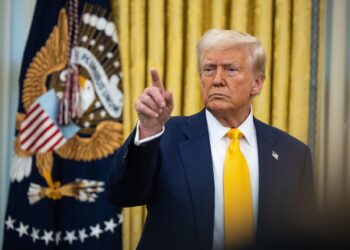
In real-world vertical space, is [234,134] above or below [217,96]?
below

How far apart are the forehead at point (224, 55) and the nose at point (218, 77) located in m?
0.03

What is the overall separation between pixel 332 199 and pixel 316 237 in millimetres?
37

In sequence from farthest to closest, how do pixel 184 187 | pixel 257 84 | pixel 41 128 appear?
pixel 41 128 → pixel 257 84 → pixel 184 187

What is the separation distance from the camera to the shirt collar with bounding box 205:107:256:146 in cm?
175

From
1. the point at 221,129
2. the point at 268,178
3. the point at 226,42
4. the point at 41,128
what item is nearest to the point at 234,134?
the point at 221,129

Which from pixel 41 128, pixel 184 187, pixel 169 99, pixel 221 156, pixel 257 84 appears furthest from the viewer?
pixel 41 128

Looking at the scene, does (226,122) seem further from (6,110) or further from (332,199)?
(6,110)

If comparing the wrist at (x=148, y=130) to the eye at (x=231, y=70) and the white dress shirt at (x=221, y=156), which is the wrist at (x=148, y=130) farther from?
the eye at (x=231, y=70)

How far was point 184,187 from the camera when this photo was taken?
1615mm

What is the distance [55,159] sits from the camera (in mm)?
2703

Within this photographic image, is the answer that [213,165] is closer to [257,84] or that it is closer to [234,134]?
[234,134]

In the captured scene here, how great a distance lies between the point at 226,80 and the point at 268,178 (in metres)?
0.37

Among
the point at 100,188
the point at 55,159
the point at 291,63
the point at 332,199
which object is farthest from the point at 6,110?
the point at 332,199

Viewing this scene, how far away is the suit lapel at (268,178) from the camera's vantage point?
1643 millimetres
